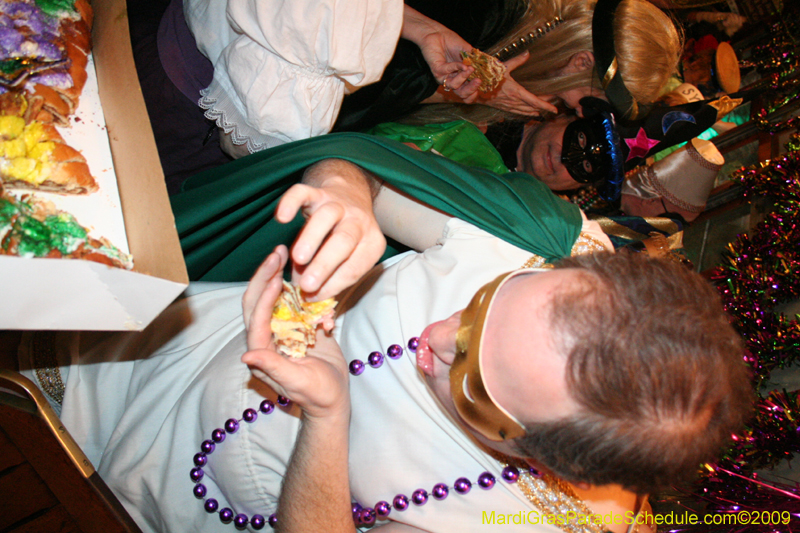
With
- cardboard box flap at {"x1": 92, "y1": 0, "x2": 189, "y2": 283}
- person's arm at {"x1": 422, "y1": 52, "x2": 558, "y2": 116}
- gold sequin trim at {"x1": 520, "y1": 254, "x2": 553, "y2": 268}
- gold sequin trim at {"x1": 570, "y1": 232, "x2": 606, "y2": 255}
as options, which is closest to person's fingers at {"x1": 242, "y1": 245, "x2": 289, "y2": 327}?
cardboard box flap at {"x1": 92, "y1": 0, "x2": 189, "y2": 283}

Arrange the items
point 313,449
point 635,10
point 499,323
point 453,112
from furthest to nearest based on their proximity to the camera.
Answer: point 453,112 < point 635,10 < point 313,449 < point 499,323

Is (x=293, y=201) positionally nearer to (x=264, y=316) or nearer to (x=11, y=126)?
(x=264, y=316)

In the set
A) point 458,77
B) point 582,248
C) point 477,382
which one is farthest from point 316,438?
point 458,77

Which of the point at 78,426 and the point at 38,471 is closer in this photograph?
the point at 38,471

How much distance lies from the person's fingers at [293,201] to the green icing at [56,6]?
0.66 m

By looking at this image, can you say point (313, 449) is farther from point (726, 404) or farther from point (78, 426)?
point (726, 404)

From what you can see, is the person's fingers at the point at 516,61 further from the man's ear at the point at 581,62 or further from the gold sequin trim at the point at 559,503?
the gold sequin trim at the point at 559,503

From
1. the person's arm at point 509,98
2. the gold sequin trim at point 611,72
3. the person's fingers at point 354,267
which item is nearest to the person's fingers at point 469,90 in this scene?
the person's arm at point 509,98

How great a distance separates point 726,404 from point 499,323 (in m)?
0.43

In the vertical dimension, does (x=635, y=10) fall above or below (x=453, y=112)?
above

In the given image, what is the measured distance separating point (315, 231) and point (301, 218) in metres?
0.52

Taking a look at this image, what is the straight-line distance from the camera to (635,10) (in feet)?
6.13

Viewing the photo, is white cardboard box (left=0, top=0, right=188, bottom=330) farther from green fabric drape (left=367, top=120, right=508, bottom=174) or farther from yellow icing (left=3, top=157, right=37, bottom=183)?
green fabric drape (left=367, top=120, right=508, bottom=174)

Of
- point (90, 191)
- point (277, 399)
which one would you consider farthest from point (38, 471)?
point (90, 191)
